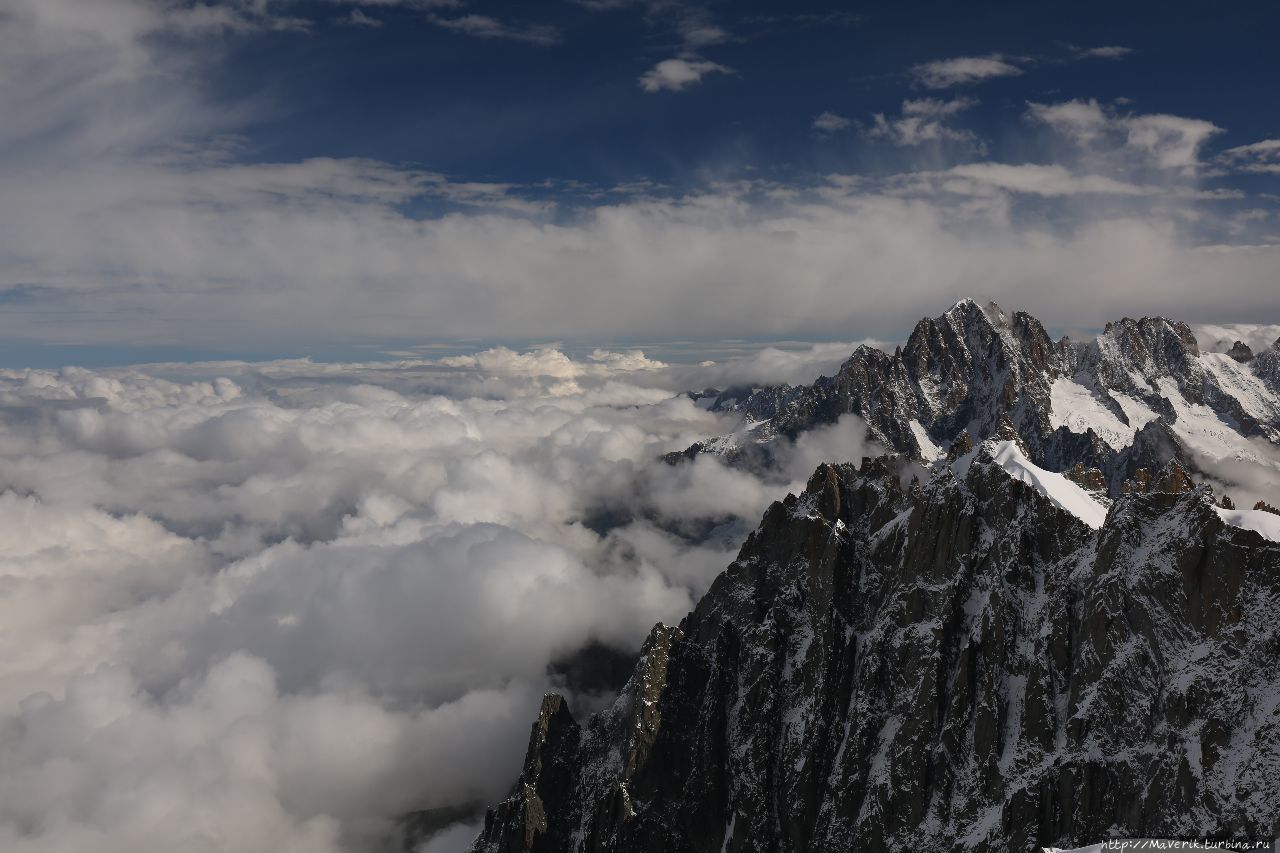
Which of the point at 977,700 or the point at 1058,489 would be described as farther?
the point at 1058,489

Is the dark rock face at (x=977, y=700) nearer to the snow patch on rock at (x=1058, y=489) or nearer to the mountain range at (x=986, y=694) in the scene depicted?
the mountain range at (x=986, y=694)

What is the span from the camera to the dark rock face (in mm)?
108125

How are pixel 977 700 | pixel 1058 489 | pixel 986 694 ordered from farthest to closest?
pixel 1058 489
pixel 977 700
pixel 986 694

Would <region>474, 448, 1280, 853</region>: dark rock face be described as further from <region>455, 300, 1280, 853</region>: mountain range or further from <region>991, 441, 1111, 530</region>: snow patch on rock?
<region>991, 441, 1111, 530</region>: snow patch on rock

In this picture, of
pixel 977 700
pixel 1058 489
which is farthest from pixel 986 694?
pixel 1058 489

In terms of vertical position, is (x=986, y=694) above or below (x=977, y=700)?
above

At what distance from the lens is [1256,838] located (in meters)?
94.6

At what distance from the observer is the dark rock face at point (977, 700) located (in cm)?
10812

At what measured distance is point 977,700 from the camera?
143250 mm

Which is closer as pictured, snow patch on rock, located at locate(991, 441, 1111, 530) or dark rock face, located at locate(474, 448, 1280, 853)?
dark rock face, located at locate(474, 448, 1280, 853)

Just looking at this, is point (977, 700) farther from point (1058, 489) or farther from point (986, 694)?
point (1058, 489)

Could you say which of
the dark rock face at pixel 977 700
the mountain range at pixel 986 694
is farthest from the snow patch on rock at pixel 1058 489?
the dark rock face at pixel 977 700

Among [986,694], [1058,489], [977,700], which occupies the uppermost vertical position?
[1058,489]

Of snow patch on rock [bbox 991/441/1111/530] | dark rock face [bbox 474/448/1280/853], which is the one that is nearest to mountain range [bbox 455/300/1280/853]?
dark rock face [bbox 474/448/1280/853]
